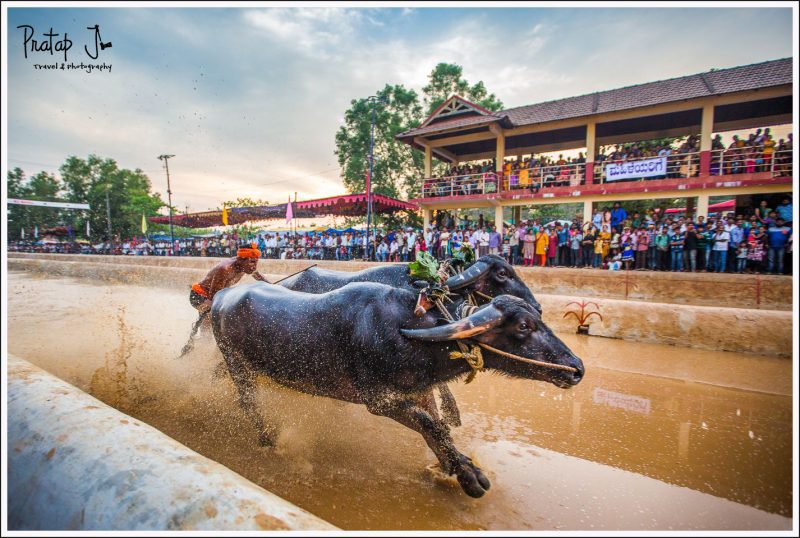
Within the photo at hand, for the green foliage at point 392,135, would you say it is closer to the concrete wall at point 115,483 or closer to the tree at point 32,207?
the concrete wall at point 115,483

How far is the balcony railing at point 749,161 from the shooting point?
11789 mm

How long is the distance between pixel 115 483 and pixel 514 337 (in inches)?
85.0

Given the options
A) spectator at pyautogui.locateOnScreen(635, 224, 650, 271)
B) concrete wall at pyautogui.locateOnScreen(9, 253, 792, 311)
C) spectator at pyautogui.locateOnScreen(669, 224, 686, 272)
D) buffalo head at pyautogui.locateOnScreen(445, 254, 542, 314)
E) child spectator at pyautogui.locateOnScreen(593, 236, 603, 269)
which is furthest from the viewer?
child spectator at pyautogui.locateOnScreen(593, 236, 603, 269)

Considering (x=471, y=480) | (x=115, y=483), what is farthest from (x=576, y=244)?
(x=115, y=483)

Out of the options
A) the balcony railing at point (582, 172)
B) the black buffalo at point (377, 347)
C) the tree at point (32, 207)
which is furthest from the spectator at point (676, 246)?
the tree at point (32, 207)

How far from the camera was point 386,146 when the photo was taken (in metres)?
30.2

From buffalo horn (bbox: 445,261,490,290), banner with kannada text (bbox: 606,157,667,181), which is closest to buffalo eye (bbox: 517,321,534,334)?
buffalo horn (bbox: 445,261,490,290)

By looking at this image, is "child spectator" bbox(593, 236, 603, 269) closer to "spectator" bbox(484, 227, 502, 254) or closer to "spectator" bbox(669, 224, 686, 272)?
"spectator" bbox(669, 224, 686, 272)

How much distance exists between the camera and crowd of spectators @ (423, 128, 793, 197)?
1211cm

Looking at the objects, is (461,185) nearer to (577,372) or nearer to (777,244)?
(777,244)

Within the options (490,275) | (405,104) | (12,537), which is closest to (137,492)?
(12,537)

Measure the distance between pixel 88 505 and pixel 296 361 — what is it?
66.5 inches

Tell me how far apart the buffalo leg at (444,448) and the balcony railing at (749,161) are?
15.4 m

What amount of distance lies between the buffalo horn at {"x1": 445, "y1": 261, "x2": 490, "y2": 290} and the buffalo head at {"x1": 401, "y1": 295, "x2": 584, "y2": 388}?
74 centimetres
